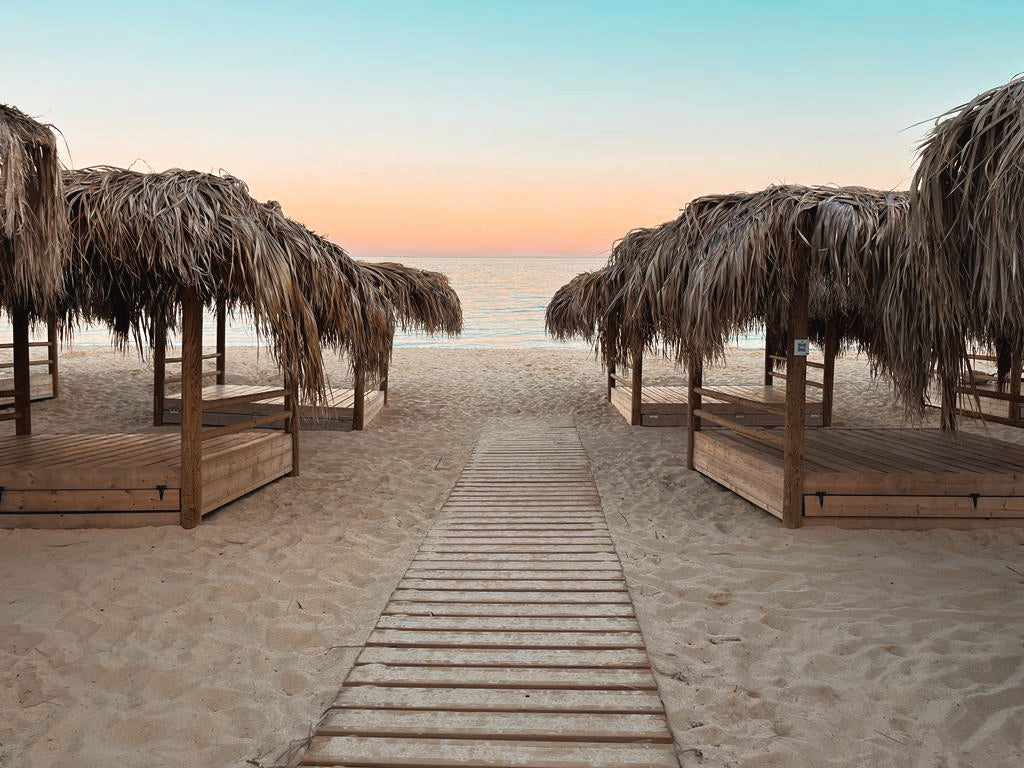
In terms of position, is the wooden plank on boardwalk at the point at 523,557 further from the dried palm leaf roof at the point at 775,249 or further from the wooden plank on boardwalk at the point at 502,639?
the dried palm leaf roof at the point at 775,249

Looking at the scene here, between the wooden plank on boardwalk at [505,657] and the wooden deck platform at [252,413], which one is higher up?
the wooden deck platform at [252,413]

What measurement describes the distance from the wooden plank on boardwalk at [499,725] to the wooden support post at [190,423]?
2.61m

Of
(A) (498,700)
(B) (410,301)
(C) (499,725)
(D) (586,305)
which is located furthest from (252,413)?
(C) (499,725)

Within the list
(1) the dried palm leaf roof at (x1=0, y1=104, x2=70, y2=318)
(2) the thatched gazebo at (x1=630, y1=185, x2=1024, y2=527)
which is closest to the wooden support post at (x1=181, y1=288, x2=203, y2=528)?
(1) the dried palm leaf roof at (x1=0, y1=104, x2=70, y2=318)

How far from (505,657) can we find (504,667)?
8cm

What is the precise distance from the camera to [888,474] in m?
4.37

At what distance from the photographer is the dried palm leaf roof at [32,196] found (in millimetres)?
2498

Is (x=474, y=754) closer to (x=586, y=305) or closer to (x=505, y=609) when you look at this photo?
(x=505, y=609)

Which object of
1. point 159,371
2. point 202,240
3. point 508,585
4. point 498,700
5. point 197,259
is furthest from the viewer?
point 159,371

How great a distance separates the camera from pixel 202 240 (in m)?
3.75

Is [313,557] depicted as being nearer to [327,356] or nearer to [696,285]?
[696,285]

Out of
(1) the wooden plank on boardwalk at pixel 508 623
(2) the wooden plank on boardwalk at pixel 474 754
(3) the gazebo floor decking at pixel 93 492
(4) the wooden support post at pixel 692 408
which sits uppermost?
(4) the wooden support post at pixel 692 408

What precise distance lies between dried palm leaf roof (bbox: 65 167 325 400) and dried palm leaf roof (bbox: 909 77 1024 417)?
11.6 feet

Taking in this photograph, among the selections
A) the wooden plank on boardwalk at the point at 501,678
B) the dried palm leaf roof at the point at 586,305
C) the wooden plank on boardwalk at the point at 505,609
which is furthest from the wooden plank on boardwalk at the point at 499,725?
the dried palm leaf roof at the point at 586,305
